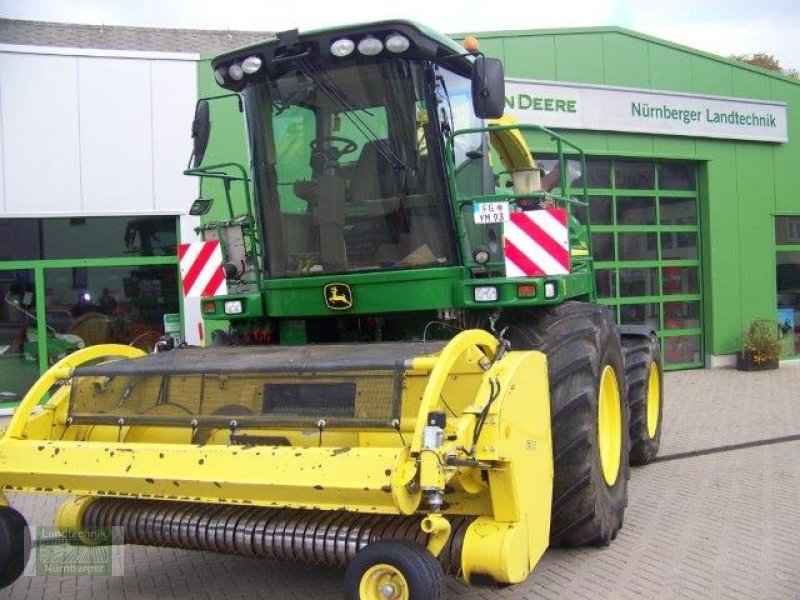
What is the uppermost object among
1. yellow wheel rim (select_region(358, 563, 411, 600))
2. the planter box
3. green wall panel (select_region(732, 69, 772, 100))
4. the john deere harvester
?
green wall panel (select_region(732, 69, 772, 100))

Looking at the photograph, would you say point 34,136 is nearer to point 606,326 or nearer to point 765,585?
point 606,326

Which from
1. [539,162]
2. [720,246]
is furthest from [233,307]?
[720,246]

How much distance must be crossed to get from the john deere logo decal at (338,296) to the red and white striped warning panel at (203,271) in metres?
1.02

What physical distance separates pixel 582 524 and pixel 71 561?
2840mm

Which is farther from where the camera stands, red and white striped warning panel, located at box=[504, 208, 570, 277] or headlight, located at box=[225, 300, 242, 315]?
headlight, located at box=[225, 300, 242, 315]

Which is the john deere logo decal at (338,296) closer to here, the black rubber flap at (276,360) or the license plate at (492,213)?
the black rubber flap at (276,360)

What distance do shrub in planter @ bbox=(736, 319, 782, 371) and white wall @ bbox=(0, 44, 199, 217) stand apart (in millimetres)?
8995

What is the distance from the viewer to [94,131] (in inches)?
386

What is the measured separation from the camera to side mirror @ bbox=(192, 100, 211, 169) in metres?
5.31

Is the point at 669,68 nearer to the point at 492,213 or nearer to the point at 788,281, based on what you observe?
the point at 788,281

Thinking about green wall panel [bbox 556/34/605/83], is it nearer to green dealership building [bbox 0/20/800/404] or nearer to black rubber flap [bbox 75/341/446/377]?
green dealership building [bbox 0/20/800/404]

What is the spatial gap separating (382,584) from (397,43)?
2.76m

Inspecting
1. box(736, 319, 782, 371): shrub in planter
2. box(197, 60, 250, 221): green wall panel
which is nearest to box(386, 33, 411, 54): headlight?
box(197, 60, 250, 221): green wall panel

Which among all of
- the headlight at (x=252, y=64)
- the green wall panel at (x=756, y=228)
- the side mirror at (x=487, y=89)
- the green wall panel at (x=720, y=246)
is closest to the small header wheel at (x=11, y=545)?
the headlight at (x=252, y=64)
